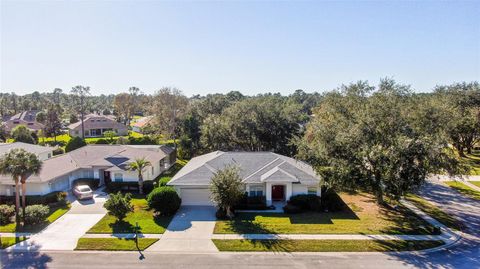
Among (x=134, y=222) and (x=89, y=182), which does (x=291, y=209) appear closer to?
(x=134, y=222)

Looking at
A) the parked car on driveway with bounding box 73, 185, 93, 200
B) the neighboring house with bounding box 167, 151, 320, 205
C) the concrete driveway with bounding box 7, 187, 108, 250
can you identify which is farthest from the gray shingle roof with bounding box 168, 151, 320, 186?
the parked car on driveway with bounding box 73, 185, 93, 200

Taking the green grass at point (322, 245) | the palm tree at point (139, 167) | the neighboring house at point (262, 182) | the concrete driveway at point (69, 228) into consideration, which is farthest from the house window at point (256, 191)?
the concrete driveway at point (69, 228)

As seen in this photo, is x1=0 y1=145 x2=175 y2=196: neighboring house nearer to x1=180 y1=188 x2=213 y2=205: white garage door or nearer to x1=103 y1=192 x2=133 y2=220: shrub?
x1=180 y1=188 x2=213 y2=205: white garage door

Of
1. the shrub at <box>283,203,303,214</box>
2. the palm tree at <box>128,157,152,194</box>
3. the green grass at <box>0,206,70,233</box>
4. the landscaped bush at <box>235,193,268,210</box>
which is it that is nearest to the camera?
the green grass at <box>0,206,70,233</box>

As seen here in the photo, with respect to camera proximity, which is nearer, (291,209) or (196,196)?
(291,209)

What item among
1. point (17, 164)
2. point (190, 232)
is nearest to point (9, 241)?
point (17, 164)

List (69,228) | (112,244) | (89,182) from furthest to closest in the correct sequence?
(89,182)
(69,228)
(112,244)
